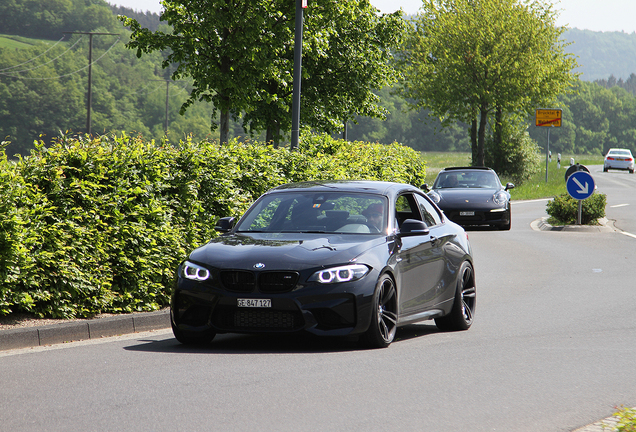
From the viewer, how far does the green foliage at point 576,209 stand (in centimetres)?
2238

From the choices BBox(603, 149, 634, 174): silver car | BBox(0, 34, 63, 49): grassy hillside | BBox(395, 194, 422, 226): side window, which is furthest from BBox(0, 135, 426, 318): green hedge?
BBox(0, 34, 63, 49): grassy hillside

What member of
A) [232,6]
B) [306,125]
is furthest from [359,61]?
[232,6]

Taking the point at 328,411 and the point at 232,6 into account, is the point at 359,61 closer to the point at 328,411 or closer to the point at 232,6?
the point at 232,6

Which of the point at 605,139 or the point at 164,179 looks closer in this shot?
the point at 164,179

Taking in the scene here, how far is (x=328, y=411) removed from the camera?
5.05 m

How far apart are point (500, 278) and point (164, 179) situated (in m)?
6.24

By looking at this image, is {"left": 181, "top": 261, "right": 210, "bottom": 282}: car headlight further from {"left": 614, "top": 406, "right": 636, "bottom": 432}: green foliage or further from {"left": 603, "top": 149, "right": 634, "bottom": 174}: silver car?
{"left": 603, "top": 149, "right": 634, "bottom": 174}: silver car

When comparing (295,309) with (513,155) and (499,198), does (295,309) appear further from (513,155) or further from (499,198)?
(513,155)

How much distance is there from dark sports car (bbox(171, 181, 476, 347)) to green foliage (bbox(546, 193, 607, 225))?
15.0 metres

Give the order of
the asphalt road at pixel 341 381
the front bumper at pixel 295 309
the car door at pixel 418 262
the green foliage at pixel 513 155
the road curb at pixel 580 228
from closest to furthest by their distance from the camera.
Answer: the asphalt road at pixel 341 381, the front bumper at pixel 295 309, the car door at pixel 418 262, the road curb at pixel 580 228, the green foliage at pixel 513 155

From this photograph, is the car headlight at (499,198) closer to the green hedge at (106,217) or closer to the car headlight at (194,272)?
the green hedge at (106,217)

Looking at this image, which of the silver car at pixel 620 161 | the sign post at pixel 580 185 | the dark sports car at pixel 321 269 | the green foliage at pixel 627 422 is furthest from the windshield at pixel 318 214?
the silver car at pixel 620 161

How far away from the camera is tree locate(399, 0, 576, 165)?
44625 millimetres

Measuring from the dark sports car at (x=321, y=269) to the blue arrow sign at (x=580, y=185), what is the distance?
13383 millimetres
